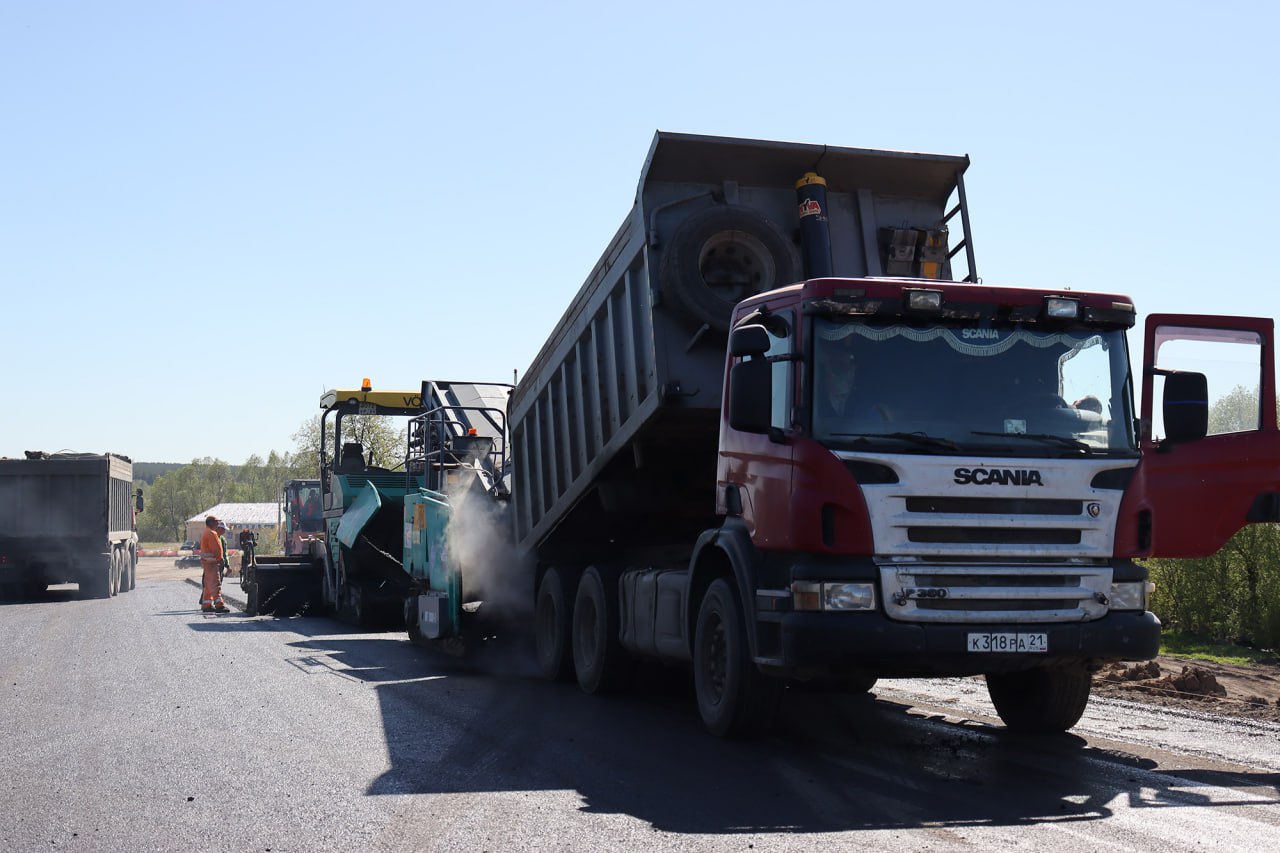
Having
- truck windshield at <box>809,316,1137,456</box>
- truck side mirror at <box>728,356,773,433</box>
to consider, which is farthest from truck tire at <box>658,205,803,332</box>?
truck windshield at <box>809,316,1137,456</box>

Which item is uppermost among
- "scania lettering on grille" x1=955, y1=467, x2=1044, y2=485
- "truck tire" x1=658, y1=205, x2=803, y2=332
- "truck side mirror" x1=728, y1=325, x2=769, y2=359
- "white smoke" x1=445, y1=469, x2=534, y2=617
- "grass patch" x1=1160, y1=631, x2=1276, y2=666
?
"truck tire" x1=658, y1=205, x2=803, y2=332

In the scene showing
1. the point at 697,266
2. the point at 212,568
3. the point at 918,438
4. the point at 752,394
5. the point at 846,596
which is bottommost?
the point at 212,568

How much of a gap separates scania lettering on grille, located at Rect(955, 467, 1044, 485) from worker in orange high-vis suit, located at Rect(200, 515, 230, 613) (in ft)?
62.1

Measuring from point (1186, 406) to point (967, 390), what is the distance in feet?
4.98

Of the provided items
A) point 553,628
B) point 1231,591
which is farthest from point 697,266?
point 1231,591

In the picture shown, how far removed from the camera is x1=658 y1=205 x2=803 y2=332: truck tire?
9070 millimetres

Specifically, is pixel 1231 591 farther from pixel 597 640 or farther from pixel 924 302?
pixel 924 302

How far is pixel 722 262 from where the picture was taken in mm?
9242

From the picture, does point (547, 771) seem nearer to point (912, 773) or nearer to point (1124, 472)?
point (912, 773)

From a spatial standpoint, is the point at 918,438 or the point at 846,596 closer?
the point at 846,596

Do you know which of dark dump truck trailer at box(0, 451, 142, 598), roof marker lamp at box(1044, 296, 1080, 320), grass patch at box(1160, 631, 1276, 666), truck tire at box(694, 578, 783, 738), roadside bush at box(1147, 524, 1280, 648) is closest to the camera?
roof marker lamp at box(1044, 296, 1080, 320)

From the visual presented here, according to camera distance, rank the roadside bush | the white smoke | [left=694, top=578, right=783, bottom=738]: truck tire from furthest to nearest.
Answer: the roadside bush
the white smoke
[left=694, top=578, right=783, bottom=738]: truck tire

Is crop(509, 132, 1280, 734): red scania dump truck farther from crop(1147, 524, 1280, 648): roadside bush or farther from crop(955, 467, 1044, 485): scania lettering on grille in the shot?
crop(1147, 524, 1280, 648): roadside bush

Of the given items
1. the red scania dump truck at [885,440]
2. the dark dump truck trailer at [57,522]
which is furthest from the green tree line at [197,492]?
the red scania dump truck at [885,440]
